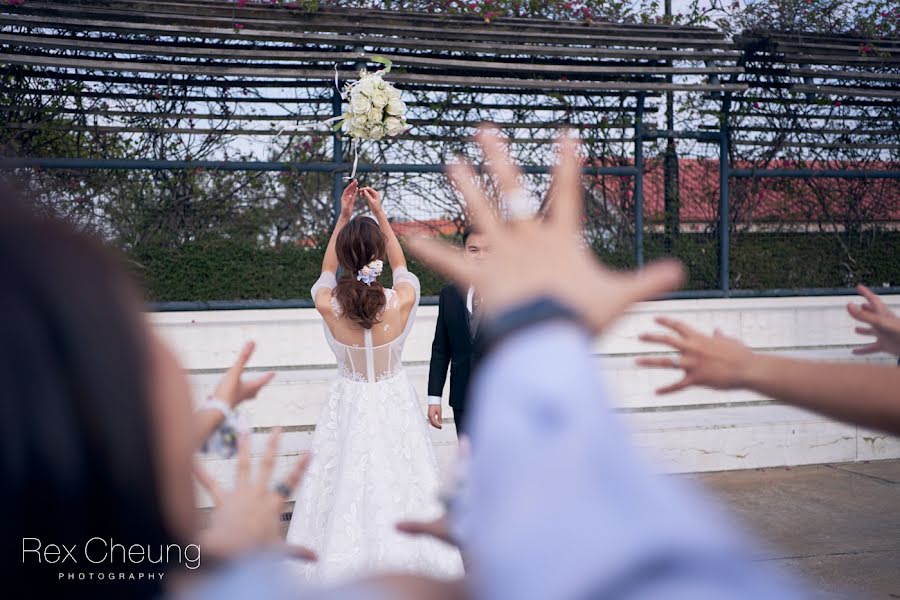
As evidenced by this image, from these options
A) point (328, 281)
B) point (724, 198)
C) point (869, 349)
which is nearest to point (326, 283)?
point (328, 281)

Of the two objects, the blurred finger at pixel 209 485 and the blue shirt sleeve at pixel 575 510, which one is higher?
the blue shirt sleeve at pixel 575 510

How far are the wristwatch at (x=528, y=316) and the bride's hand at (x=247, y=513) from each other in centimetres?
35

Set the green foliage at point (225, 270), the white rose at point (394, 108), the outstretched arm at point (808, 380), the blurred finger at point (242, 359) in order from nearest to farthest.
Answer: the blurred finger at point (242, 359)
the outstretched arm at point (808, 380)
the white rose at point (394, 108)
the green foliage at point (225, 270)

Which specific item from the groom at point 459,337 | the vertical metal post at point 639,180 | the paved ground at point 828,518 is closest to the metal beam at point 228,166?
the vertical metal post at point 639,180

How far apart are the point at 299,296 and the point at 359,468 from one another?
3.29 meters

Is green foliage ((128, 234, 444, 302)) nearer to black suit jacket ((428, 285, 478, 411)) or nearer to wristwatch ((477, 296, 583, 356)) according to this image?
black suit jacket ((428, 285, 478, 411))

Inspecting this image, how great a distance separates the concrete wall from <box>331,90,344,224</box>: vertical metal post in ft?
3.23

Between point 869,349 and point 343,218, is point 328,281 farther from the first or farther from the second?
point 869,349

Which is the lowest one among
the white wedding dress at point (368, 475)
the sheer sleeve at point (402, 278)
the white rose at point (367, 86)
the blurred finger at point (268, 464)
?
the white wedding dress at point (368, 475)

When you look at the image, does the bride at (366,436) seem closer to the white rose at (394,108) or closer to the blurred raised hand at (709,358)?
the white rose at (394,108)

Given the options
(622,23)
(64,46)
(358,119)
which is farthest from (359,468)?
(622,23)

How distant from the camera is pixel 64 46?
6461 millimetres

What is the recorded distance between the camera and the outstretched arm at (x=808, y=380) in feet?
4.00

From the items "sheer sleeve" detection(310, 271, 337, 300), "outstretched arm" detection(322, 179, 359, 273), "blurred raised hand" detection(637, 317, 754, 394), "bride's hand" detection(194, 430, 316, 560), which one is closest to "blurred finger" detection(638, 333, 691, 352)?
"blurred raised hand" detection(637, 317, 754, 394)
